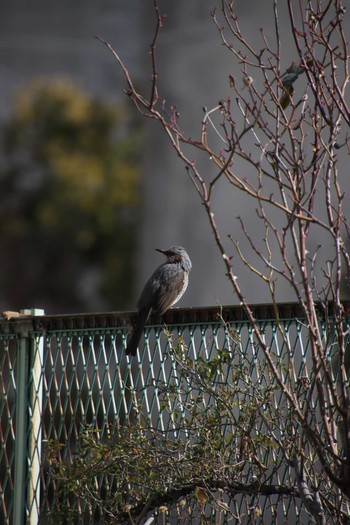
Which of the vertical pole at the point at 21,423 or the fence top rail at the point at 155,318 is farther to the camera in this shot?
the vertical pole at the point at 21,423

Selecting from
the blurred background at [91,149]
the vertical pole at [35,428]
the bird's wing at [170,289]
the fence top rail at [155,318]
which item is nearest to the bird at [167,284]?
the bird's wing at [170,289]

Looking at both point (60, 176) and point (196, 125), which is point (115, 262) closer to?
point (60, 176)

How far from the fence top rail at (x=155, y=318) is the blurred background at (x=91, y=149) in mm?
4085

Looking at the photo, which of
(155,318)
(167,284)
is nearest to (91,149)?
(167,284)

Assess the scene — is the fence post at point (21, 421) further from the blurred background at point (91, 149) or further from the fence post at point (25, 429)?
the blurred background at point (91, 149)

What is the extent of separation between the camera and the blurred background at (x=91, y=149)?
8680 mm

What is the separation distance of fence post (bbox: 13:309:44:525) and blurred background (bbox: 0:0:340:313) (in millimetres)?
4090

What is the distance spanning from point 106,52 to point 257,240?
2.57 meters

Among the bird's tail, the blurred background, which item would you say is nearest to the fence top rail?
the bird's tail

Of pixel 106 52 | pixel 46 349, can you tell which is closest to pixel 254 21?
pixel 106 52

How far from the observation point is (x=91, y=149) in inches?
388

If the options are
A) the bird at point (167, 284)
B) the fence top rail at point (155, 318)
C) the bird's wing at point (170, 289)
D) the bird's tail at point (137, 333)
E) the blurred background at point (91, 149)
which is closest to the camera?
the fence top rail at point (155, 318)

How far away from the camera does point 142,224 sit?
30.3 ft

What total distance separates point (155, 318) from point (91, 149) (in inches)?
231
